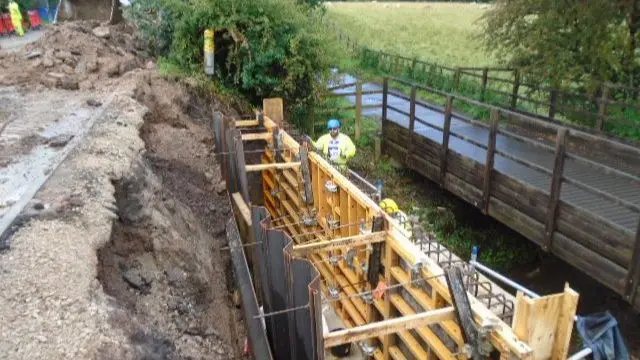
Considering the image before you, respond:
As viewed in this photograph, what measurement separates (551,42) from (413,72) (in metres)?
8.21

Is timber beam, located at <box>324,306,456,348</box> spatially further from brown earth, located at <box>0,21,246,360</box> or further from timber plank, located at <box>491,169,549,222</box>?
timber plank, located at <box>491,169,549,222</box>

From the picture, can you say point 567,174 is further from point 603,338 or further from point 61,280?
point 61,280

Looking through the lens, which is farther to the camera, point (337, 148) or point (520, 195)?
point (337, 148)

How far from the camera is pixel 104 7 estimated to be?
1944cm

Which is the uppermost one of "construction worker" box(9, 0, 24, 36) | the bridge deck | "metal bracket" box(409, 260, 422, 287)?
"construction worker" box(9, 0, 24, 36)

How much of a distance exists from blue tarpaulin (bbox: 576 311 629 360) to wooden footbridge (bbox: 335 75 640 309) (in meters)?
1.97

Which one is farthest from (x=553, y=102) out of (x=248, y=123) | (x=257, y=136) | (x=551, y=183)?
(x=257, y=136)

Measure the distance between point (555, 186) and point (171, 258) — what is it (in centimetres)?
515

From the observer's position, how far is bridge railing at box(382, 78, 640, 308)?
6.32m

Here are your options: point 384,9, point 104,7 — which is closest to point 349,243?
point 104,7

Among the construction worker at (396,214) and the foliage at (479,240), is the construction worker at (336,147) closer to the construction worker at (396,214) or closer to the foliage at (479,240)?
the construction worker at (396,214)

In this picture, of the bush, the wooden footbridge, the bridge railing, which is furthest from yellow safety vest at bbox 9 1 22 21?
the bridge railing

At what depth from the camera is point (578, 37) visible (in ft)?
39.0

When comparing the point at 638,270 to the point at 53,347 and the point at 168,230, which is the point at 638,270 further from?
the point at 53,347
